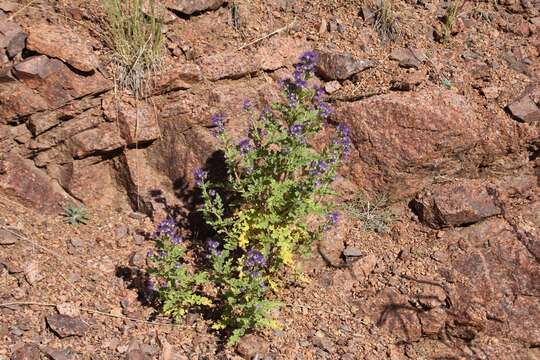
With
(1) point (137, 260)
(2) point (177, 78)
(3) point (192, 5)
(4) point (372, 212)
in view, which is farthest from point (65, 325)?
(3) point (192, 5)

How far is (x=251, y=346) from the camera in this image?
12.8 ft

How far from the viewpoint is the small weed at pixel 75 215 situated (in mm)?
4547

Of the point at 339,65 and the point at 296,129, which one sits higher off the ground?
the point at 296,129

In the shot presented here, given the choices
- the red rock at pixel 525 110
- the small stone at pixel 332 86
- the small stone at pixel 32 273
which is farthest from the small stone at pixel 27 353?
the red rock at pixel 525 110

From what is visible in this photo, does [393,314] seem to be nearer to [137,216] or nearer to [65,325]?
[137,216]

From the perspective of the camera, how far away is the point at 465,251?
4676 millimetres

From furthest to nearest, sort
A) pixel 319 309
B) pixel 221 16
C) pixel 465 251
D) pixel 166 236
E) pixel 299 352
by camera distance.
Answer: pixel 221 16
pixel 465 251
pixel 319 309
pixel 299 352
pixel 166 236

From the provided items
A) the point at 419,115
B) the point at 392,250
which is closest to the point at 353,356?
the point at 392,250

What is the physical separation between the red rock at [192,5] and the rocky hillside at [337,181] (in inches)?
0.6

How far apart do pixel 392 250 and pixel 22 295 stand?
3028 mm

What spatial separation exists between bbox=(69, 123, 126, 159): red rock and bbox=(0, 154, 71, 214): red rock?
1.15 ft

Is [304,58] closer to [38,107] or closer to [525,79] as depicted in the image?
[38,107]

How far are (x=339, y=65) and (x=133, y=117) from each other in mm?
2006

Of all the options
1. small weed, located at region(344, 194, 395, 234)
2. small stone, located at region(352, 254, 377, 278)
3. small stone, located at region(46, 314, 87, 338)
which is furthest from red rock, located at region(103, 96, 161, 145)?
small stone, located at region(352, 254, 377, 278)
